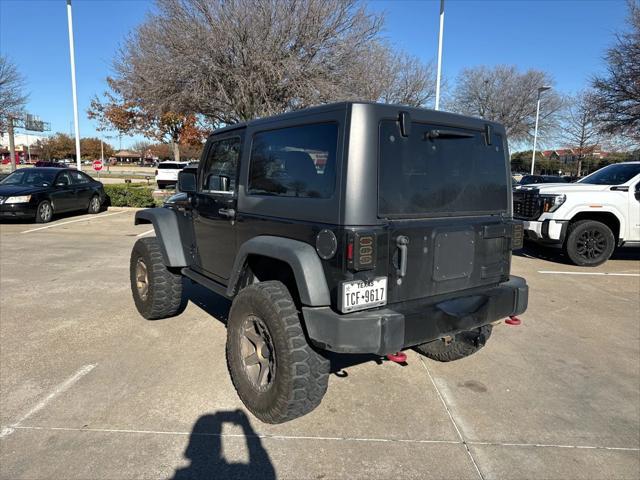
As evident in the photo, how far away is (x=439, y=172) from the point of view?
3082 mm

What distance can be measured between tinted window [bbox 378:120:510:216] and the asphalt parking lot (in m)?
1.38

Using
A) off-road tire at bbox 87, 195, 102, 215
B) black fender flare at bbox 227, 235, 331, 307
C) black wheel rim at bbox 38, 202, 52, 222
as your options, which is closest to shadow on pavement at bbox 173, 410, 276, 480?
black fender flare at bbox 227, 235, 331, 307

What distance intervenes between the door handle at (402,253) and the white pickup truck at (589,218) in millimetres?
6271

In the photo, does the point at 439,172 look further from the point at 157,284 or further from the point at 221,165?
the point at 157,284

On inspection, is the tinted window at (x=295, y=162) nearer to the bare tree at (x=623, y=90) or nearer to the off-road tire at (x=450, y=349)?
the off-road tire at (x=450, y=349)

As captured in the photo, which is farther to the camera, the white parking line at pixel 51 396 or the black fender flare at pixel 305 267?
the white parking line at pixel 51 396

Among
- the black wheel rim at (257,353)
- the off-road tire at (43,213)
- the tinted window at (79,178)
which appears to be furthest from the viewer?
the tinted window at (79,178)

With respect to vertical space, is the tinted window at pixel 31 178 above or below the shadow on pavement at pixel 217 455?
above

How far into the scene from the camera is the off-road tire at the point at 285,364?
2793 mm

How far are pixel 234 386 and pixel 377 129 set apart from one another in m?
2.11

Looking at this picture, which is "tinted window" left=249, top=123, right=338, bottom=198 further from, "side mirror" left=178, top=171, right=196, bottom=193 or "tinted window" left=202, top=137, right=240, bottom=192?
"side mirror" left=178, top=171, right=196, bottom=193

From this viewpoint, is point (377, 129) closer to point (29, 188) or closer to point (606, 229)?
point (606, 229)

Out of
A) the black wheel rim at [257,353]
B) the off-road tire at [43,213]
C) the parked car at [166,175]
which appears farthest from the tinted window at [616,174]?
the parked car at [166,175]

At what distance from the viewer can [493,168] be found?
3504 millimetres
